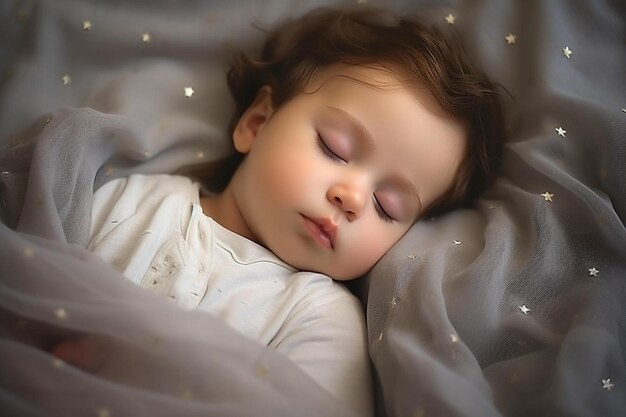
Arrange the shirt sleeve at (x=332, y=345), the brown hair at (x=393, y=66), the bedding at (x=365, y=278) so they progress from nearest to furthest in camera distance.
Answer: the bedding at (x=365, y=278) < the shirt sleeve at (x=332, y=345) < the brown hair at (x=393, y=66)

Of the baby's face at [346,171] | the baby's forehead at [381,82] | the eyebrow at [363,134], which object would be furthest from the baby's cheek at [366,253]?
the baby's forehead at [381,82]

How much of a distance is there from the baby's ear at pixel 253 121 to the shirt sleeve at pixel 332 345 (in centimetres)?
36

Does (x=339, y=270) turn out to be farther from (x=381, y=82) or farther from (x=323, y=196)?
(x=381, y=82)

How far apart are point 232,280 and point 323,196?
0.21m

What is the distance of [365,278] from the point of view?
47.2 inches

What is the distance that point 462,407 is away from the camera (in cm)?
81

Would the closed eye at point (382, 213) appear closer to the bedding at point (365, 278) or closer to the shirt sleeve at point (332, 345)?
the bedding at point (365, 278)

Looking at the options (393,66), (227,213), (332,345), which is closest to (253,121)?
(227,213)

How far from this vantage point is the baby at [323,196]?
103 centimetres

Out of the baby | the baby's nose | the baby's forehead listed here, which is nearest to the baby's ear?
the baby

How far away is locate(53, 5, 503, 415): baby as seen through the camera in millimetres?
1033

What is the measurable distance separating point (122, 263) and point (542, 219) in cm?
71

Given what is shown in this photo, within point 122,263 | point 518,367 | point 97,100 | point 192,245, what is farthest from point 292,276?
point 97,100

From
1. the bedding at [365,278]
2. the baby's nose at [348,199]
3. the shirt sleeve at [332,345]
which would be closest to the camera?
the bedding at [365,278]
